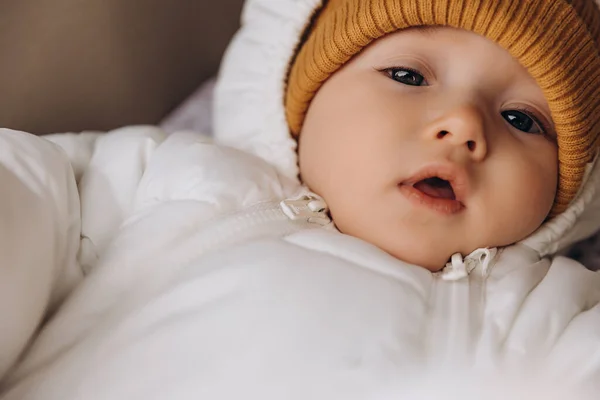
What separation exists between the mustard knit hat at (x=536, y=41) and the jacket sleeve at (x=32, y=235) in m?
0.35

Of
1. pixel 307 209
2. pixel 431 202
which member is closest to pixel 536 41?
pixel 431 202

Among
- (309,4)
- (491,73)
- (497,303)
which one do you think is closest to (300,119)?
(309,4)

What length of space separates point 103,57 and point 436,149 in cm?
58

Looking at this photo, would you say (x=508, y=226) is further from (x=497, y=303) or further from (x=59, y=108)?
(x=59, y=108)

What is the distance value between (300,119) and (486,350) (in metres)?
0.42

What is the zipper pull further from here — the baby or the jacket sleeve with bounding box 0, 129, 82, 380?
the jacket sleeve with bounding box 0, 129, 82, 380

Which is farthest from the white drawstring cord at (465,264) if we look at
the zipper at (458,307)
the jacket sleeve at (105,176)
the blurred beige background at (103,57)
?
the blurred beige background at (103,57)

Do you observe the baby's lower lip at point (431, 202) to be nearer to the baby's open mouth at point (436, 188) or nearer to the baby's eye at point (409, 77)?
the baby's open mouth at point (436, 188)

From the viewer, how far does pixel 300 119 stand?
982 millimetres

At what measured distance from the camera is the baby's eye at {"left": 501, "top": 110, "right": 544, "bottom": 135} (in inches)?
34.2

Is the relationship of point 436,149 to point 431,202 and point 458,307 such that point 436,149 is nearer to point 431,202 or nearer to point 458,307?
point 431,202

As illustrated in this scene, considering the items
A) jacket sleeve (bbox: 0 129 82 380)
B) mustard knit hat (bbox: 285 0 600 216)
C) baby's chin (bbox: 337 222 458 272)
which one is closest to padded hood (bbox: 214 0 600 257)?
mustard knit hat (bbox: 285 0 600 216)

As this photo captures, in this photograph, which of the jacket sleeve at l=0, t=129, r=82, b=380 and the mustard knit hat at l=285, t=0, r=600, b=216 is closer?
the jacket sleeve at l=0, t=129, r=82, b=380

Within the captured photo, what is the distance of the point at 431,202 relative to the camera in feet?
2.63
